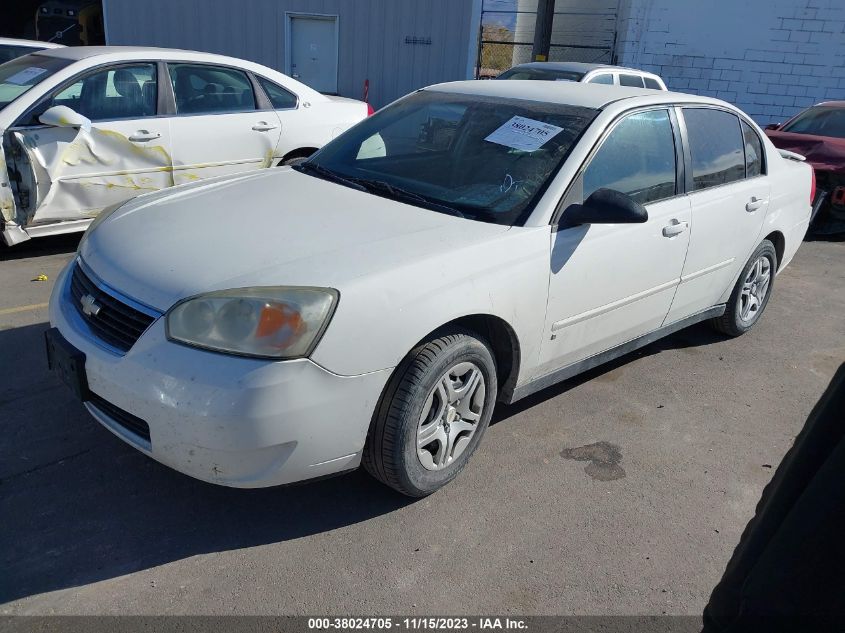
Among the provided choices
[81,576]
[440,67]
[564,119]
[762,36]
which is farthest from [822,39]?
[81,576]

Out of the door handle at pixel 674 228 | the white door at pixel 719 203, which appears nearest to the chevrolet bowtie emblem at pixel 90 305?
the door handle at pixel 674 228

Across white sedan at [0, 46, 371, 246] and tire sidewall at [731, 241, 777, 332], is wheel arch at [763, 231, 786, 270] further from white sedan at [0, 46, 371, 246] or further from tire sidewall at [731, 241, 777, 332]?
white sedan at [0, 46, 371, 246]

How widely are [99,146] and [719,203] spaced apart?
4426 mm

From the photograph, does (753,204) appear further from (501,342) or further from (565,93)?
(501,342)

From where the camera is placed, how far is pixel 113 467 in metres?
3.21

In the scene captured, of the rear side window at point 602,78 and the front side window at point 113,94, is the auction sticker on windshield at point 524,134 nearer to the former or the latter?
the front side window at point 113,94

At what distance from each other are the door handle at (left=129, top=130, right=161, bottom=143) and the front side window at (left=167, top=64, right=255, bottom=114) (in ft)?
1.16

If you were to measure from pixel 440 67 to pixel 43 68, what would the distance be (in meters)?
10.2

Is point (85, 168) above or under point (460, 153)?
under

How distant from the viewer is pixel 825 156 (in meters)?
8.16

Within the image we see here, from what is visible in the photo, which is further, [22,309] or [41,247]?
[41,247]

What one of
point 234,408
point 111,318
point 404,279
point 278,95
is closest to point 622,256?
point 404,279

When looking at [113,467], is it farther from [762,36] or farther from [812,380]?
[762,36]

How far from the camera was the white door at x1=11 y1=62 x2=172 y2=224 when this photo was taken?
5.50 metres
